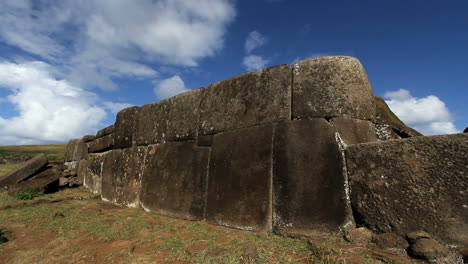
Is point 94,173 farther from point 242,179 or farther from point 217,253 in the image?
point 217,253

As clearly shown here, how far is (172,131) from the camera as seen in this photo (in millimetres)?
4184

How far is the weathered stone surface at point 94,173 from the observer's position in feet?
19.7

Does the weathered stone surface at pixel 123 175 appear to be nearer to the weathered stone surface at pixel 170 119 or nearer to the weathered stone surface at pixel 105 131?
the weathered stone surface at pixel 170 119

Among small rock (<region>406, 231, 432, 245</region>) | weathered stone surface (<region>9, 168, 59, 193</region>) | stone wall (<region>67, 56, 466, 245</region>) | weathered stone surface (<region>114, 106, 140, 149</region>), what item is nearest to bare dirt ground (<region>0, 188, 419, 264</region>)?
small rock (<region>406, 231, 432, 245</region>)

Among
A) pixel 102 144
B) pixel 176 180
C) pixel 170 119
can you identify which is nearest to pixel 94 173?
pixel 102 144

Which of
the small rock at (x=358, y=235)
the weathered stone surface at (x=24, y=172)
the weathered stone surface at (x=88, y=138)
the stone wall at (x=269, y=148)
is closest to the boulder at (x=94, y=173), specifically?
the weathered stone surface at (x=88, y=138)

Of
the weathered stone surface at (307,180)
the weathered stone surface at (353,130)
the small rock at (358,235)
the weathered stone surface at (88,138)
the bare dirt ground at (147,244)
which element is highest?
the weathered stone surface at (88,138)

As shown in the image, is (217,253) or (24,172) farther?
(24,172)

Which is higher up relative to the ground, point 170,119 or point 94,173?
point 170,119

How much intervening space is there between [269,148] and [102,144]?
5146mm

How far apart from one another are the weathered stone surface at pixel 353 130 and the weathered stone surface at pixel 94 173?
5436 millimetres

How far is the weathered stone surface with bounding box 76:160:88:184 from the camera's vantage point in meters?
7.19

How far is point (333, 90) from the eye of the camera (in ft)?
8.64

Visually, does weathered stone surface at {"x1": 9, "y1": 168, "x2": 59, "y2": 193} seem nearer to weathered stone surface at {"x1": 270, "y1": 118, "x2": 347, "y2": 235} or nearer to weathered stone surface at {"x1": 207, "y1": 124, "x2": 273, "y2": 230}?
weathered stone surface at {"x1": 207, "y1": 124, "x2": 273, "y2": 230}
